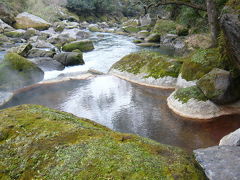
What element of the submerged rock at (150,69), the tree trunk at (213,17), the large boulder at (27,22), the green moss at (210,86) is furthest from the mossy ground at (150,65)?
the large boulder at (27,22)

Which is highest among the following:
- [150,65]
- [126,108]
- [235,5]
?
[235,5]

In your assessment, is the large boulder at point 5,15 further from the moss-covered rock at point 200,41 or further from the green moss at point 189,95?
the green moss at point 189,95

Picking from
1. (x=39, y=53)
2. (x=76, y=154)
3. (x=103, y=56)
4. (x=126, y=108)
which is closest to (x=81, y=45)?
(x=103, y=56)

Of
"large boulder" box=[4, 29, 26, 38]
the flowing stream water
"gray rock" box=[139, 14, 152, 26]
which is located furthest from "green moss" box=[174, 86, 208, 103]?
"gray rock" box=[139, 14, 152, 26]

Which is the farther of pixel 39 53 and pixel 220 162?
pixel 39 53

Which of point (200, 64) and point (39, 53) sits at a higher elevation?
point (200, 64)

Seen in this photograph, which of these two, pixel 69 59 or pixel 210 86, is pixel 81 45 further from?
pixel 210 86

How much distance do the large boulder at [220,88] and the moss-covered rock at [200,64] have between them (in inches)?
69.0

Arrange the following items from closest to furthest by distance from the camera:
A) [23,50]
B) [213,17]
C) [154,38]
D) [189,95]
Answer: [189,95], [213,17], [23,50], [154,38]

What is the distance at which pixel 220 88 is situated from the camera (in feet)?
32.9

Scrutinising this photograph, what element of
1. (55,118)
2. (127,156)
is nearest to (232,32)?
(127,156)

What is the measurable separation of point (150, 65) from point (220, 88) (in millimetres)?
6666

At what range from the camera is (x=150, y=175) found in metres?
4.32

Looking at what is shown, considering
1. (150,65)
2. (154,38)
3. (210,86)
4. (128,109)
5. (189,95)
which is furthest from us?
(154,38)
